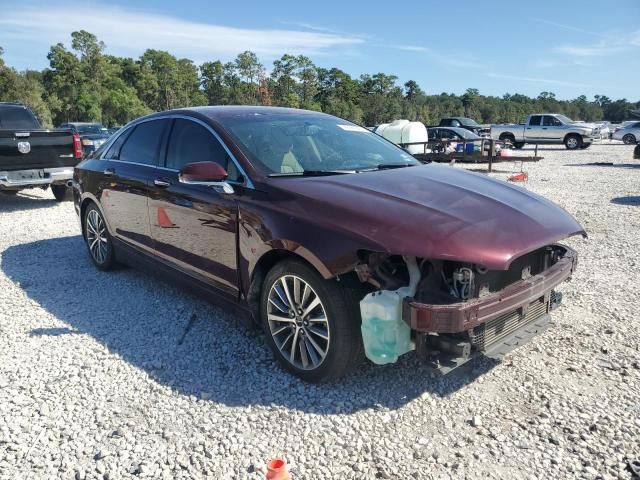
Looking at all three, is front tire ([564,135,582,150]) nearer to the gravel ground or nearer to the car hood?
the gravel ground

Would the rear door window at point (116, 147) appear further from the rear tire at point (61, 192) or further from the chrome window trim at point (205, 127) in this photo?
the rear tire at point (61, 192)

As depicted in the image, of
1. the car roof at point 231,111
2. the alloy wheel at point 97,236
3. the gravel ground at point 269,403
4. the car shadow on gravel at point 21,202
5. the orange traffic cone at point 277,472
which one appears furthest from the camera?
the car shadow on gravel at point 21,202

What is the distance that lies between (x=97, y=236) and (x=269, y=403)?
361cm

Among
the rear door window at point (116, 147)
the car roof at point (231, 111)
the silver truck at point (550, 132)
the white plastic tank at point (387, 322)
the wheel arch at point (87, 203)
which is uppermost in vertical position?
the silver truck at point (550, 132)

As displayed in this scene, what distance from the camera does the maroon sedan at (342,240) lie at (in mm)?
2805

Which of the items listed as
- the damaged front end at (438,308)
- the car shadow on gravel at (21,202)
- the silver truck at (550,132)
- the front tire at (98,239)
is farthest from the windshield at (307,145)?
the silver truck at (550,132)

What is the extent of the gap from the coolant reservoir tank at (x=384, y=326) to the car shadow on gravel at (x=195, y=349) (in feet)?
0.86

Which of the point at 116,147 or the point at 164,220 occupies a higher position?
the point at 116,147

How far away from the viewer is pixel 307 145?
4.03 meters

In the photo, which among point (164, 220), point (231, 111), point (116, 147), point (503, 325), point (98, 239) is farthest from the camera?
point (98, 239)

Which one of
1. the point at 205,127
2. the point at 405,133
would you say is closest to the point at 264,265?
the point at 205,127

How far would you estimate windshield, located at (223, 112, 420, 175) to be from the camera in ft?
12.3

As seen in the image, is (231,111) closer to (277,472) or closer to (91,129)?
(277,472)

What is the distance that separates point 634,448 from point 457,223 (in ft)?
4.78
